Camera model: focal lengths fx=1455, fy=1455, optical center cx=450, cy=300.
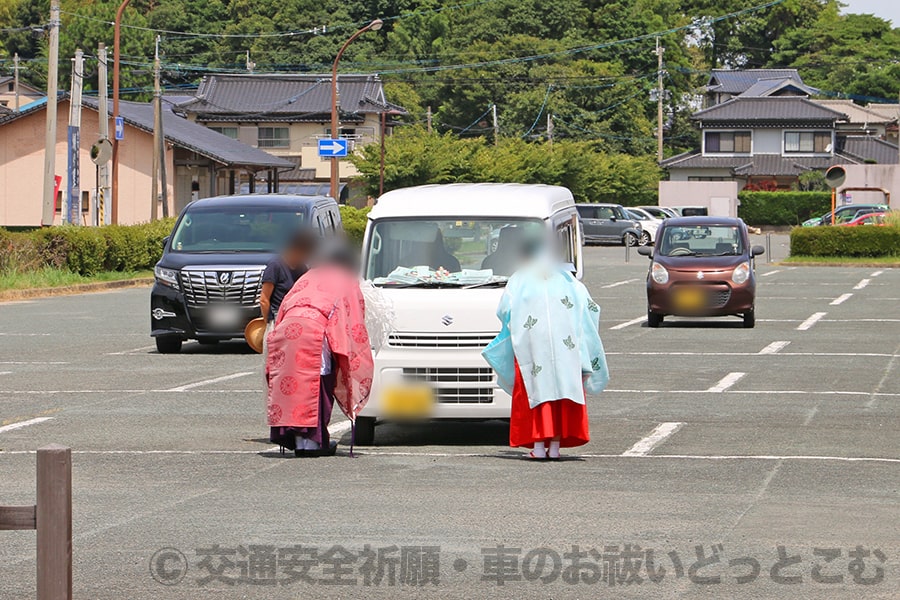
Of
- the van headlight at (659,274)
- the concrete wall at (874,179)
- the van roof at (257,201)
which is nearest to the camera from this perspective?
the van roof at (257,201)

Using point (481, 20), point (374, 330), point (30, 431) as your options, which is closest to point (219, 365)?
point (30, 431)

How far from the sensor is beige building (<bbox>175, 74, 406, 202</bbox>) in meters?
79.9

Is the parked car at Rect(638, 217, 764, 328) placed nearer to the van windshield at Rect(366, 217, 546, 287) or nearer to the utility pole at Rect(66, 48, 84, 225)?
the van windshield at Rect(366, 217, 546, 287)

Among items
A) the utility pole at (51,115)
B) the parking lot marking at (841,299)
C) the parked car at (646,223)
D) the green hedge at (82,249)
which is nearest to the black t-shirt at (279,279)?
the parking lot marking at (841,299)

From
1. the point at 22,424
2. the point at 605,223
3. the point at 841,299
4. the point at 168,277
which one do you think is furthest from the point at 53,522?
the point at 605,223

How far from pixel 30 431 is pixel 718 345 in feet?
35.2

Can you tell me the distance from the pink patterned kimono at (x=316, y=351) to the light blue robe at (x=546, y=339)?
3.07ft

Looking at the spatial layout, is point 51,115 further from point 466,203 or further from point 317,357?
point 317,357

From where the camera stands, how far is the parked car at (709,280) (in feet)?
74.4

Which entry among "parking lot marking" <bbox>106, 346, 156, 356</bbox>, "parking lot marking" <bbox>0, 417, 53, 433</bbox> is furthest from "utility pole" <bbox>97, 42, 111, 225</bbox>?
"parking lot marking" <bbox>0, 417, 53, 433</bbox>

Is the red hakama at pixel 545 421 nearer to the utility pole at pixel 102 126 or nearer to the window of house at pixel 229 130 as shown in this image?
the utility pole at pixel 102 126

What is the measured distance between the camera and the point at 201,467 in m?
9.94

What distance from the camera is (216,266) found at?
1866cm

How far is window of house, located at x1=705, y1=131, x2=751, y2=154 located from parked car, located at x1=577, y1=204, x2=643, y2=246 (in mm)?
26409
